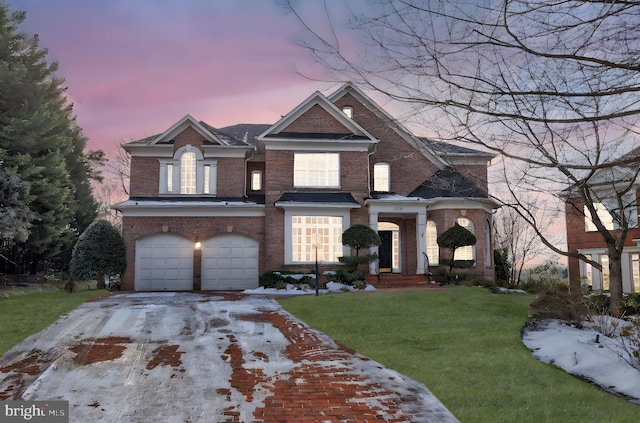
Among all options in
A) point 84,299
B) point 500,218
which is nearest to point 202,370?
point 84,299

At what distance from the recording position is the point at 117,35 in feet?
44.9

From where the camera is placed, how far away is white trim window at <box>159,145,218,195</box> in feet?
74.9

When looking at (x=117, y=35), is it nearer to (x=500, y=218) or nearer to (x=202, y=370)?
(x=202, y=370)

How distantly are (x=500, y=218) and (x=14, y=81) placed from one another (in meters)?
32.6

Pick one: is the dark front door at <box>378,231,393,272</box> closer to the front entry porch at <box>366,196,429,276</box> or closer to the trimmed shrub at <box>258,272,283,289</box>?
the front entry porch at <box>366,196,429,276</box>

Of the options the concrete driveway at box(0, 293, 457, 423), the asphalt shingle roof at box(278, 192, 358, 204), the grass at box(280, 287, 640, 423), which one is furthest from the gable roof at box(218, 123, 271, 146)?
the concrete driveway at box(0, 293, 457, 423)

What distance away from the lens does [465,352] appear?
8.48 m

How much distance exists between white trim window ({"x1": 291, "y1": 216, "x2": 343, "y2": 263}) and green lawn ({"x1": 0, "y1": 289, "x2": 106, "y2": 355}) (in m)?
8.94

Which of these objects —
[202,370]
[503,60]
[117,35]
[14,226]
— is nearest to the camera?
[503,60]

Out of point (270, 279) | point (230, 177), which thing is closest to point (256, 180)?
point (230, 177)

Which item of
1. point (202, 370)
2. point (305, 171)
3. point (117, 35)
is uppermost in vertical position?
point (117, 35)

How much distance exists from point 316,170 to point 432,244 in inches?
264

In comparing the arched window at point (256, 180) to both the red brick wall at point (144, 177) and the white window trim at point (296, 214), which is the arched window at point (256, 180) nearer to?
the white window trim at point (296, 214)

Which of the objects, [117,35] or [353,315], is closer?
[353,315]
